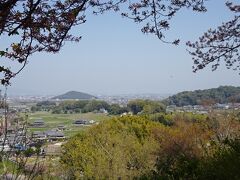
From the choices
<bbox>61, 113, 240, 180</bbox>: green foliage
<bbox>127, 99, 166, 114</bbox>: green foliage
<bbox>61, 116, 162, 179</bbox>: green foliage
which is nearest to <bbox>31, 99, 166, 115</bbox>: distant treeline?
<bbox>127, 99, 166, 114</bbox>: green foliage

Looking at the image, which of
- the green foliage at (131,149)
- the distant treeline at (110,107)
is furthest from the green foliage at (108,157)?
the distant treeline at (110,107)

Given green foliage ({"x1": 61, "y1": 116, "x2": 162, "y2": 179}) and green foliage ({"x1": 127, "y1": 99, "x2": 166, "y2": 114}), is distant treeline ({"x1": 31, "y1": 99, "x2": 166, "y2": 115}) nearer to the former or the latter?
green foliage ({"x1": 127, "y1": 99, "x2": 166, "y2": 114})

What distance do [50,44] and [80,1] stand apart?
49cm

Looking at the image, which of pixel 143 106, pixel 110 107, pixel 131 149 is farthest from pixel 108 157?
pixel 110 107

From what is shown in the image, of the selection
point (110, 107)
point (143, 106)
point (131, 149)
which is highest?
point (143, 106)

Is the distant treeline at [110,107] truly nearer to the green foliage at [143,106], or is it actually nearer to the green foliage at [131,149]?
the green foliage at [143,106]

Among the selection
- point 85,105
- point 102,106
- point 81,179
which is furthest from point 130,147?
point 85,105

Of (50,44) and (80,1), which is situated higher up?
(80,1)

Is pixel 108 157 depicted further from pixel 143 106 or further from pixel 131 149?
pixel 143 106

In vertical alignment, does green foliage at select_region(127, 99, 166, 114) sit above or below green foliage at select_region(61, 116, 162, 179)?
above

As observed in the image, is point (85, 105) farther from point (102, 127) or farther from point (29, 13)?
point (29, 13)

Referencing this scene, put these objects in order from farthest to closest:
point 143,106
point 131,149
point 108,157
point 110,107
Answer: point 110,107
point 143,106
point 131,149
point 108,157

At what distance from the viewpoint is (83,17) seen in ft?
11.8

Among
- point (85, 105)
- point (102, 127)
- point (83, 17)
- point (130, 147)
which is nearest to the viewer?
point (83, 17)
